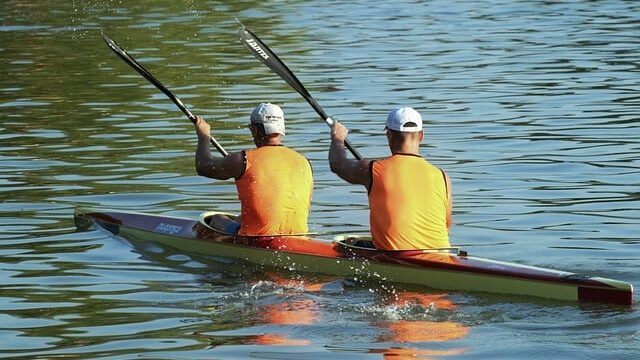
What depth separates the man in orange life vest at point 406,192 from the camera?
42.5 ft

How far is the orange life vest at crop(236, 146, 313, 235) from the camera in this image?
14.1 meters

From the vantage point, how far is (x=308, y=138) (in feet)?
73.6

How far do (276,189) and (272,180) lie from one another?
0.30 ft

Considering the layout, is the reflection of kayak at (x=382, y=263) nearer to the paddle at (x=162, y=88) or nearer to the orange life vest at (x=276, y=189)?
the orange life vest at (x=276, y=189)

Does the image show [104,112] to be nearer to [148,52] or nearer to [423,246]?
[148,52]

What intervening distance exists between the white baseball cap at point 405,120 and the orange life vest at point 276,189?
1.58 m

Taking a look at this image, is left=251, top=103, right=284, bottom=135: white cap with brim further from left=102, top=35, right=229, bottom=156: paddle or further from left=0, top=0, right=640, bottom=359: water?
left=102, top=35, right=229, bottom=156: paddle

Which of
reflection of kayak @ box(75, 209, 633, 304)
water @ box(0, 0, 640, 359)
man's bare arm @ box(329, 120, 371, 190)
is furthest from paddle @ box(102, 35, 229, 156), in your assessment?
man's bare arm @ box(329, 120, 371, 190)

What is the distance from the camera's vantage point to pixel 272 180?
1412cm

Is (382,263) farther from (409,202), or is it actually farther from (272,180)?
(272,180)

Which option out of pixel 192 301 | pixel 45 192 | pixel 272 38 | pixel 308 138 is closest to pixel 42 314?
pixel 192 301

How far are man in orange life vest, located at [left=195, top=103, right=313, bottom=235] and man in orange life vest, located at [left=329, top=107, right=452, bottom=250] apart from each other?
1098 millimetres

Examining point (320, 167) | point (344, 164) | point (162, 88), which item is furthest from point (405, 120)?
point (320, 167)

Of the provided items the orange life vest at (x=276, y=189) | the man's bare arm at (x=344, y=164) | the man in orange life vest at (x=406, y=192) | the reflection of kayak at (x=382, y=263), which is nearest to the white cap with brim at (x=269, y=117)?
the orange life vest at (x=276, y=189)
